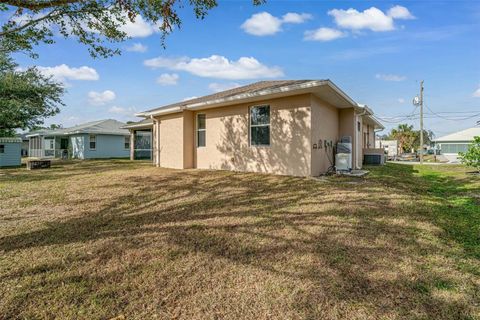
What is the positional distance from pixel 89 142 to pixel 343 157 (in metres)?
21.9

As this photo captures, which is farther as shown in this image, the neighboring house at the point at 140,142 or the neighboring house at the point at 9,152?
the neighboring house at the point at 140,142

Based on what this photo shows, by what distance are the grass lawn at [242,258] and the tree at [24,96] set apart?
13.4 meters

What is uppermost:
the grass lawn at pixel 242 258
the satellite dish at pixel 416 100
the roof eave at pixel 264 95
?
the satellite dish at pixel 416 100

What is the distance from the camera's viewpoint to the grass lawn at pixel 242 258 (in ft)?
7.96

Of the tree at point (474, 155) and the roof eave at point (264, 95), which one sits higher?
the roof eave at point (264, 95)

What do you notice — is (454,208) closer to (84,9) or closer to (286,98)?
(286,98)

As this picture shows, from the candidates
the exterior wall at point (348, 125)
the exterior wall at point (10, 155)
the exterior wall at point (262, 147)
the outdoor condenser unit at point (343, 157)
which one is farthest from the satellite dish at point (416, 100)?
the exterior wall at point (10, 155)

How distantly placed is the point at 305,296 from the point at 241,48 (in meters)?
11.9

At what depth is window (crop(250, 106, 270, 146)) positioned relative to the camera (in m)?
9.98

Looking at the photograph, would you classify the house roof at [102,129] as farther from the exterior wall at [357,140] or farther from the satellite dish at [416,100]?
the satellite dish at [416,100]

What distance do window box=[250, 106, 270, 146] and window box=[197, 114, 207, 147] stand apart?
2.65 meters

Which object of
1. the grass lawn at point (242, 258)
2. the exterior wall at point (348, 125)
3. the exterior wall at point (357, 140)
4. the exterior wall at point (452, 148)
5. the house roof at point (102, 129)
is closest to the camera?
the grass lawn at point (242, 258)

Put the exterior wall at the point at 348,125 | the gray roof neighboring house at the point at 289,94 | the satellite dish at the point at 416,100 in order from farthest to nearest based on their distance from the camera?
the satellite dish at the point at 416,100
the exterior wall at the point at 348,125
the gray roof neighboring house at the point at 289,94

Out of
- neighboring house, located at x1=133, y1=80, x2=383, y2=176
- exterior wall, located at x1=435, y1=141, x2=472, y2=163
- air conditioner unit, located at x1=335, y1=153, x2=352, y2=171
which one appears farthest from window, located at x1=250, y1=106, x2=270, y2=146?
exterior wall, located at x1=435, y1=141, x2=472, y2=163
